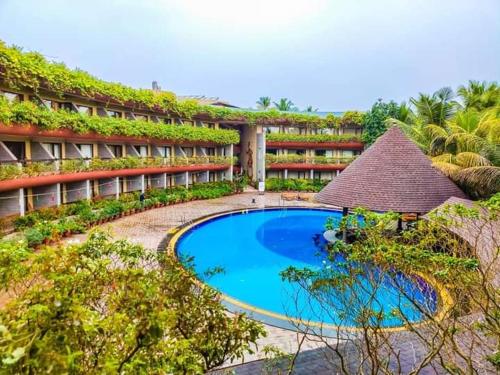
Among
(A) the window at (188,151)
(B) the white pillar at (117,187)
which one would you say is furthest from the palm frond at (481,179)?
(A) the window at (188,151)

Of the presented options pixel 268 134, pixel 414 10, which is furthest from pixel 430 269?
pixel 268 134

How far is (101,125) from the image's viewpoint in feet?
→ 75.0

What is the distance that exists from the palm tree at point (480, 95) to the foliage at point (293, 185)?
15544 millimetres

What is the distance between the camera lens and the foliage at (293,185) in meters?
37.9

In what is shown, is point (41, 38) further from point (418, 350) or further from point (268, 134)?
point (418, 350)

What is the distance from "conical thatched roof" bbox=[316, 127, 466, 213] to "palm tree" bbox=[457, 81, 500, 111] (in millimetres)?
9028

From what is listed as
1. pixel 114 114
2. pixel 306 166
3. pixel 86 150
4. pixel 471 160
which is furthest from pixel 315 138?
pixel 86 150

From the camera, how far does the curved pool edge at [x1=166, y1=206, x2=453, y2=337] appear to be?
685 cm

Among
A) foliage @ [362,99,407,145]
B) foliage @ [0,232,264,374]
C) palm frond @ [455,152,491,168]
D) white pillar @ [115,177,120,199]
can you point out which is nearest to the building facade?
white pillar @ [115,177,120,199]

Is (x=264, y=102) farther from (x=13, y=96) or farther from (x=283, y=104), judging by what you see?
(x=13, y=96)

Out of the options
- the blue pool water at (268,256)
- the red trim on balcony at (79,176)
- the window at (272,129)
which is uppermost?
the window at (272,129)

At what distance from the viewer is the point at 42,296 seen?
8.55 feet

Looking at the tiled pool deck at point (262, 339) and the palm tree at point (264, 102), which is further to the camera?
the palm tree at point (264, 102)

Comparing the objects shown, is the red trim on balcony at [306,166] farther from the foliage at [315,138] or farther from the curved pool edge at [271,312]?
the curved pool edge at [271,312]
